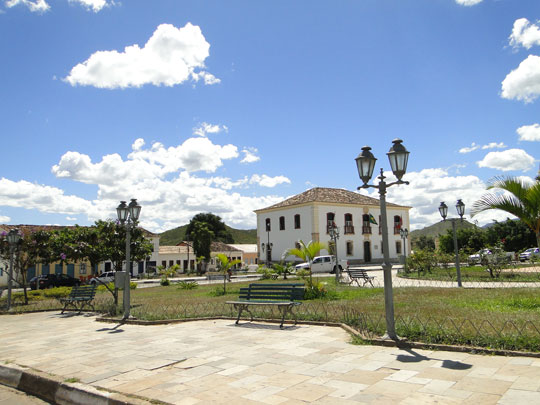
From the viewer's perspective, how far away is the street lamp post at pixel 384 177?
6.26 meters

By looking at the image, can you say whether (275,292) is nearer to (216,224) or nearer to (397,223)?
(397,223)

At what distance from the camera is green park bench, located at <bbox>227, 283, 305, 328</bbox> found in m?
8.28

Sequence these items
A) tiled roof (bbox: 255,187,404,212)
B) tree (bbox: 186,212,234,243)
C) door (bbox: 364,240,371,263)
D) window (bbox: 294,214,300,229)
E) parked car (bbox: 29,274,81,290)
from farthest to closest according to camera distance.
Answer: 1. tree (bbox: 186,212,234,243)
2. door (bbox: 364,240,371,263)
3. tiled roof (bbox: 255,187,404,212)
4. window (bbox: 294,214,300,229)
5. parked car (bbox: 29,274,81,290)

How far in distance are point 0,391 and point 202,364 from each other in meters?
2.55

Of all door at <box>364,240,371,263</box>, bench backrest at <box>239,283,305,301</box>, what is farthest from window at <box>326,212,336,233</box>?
bench backrest at <box>239,283,305,301</box>

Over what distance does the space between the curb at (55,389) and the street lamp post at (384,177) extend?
3.64 m

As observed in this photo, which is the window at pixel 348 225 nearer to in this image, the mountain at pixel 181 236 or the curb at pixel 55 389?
the curb at pixel 55 389

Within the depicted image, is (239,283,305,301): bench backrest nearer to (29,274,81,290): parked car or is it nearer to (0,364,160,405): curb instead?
(0,364,160,405): curb

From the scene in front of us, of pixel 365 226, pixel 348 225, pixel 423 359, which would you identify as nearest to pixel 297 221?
pixel 348 225

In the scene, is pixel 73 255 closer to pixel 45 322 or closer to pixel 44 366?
pixel 45 322

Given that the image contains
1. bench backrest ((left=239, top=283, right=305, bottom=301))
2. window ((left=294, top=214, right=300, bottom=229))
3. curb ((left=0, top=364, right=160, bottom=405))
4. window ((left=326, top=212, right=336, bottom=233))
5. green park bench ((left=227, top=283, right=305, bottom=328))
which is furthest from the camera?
window ((left=294, top=214, right=300, bottom=229))

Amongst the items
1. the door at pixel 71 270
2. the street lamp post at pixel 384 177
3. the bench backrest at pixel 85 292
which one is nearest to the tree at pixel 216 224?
the door at pixel 71 270

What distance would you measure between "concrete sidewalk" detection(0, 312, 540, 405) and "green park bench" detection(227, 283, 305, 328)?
52 centimetres

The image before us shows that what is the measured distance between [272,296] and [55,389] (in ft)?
15.0
